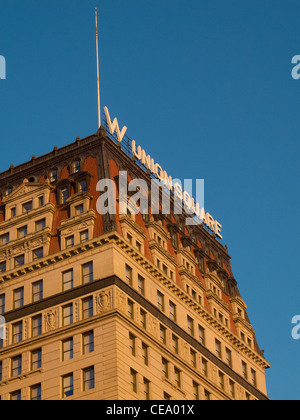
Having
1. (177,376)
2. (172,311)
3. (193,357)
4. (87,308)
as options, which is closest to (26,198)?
(87,308)

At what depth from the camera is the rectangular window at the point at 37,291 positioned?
11712 centimetres

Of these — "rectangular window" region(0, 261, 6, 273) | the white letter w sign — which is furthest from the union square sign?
"rectangular window" region(0, 261, 6, 273)

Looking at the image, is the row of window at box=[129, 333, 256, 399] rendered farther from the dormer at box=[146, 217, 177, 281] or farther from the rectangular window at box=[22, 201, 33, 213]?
the rectangular window at box=[22, 201, 33, 213]

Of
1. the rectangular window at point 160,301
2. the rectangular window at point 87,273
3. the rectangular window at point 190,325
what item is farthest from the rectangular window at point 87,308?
the rectangular window at point 190,325

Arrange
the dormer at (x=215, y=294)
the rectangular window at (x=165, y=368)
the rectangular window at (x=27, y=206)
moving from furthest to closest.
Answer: the dormer at (x=215, y=294) < the rectangular window at (x=27, y=206) < the rectangular window at (x=165, y=368)

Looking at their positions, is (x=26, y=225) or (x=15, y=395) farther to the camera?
(x=26, y=225)

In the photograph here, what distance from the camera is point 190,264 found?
5251 inches

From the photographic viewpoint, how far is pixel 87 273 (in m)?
115

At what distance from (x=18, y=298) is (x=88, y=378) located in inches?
651

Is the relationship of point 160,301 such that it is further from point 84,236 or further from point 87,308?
point 84,236

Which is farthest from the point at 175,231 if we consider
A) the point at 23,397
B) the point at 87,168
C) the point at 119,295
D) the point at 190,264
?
the point at 23,397

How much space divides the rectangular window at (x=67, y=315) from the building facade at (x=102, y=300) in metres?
0.12

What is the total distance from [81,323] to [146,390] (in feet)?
33.0

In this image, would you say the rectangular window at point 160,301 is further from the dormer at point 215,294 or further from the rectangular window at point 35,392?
the rectangular window at point 35,392
